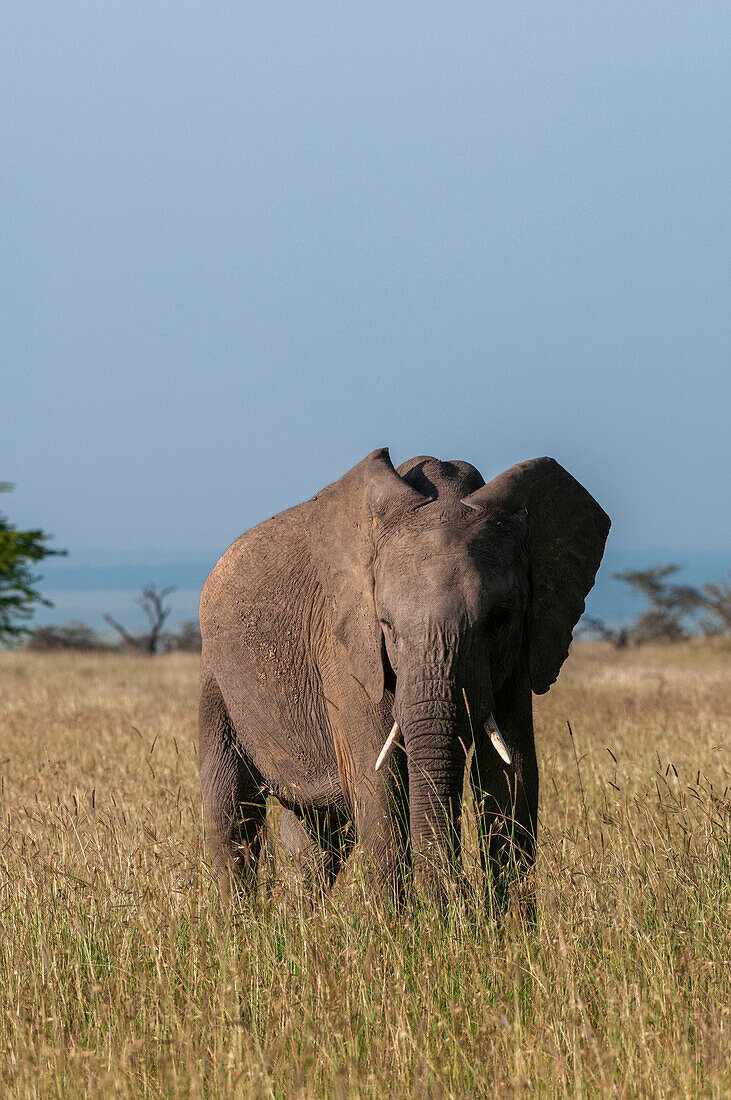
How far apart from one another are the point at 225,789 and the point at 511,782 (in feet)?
6.95

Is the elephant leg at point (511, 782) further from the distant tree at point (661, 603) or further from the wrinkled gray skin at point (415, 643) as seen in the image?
the distant tree at point (661, 603)

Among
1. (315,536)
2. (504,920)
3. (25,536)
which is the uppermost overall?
(25,536)

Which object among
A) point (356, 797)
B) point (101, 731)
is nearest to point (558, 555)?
point (356, 797)

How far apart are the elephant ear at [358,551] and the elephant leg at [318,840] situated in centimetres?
122

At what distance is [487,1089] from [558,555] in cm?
234

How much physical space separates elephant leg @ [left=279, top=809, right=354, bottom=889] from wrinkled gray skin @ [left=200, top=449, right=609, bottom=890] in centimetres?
3

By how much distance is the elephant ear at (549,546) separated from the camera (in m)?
5.12

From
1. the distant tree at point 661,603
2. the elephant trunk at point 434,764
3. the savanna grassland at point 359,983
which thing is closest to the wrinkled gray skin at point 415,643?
the elephant trunk at point 434,764

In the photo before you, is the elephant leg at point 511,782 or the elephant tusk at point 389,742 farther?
the elephant leg at point 511,782

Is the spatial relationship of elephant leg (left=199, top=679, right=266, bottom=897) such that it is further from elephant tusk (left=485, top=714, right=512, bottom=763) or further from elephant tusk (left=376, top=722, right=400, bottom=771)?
elephant tusk (left=485, top=714, right=512, bottom=763)

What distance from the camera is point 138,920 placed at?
A: 4.83 metres

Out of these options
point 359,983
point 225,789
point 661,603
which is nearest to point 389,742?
point 359,983

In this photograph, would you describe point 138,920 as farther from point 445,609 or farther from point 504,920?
point 445,609

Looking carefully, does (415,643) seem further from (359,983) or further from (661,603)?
(661,603)
